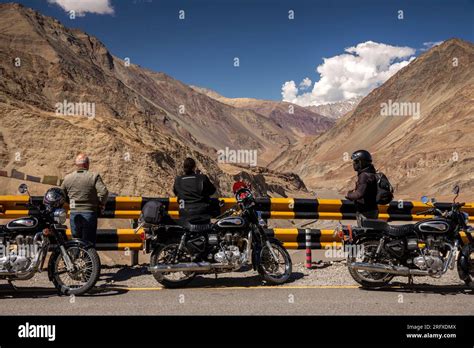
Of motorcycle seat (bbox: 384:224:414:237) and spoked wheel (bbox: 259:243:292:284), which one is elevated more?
motorcycle seat (bbox: 384:224:414:237)

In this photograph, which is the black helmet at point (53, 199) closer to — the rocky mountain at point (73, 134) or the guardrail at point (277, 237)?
the guardrail at point (277, 237)

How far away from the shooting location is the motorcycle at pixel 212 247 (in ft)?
24.6

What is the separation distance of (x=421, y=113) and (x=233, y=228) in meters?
99.1

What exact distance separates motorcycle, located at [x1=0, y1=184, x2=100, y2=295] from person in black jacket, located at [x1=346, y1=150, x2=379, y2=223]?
406 cm

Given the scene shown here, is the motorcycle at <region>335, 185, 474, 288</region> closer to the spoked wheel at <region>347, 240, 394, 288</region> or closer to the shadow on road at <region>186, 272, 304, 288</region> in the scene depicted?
the spoked wheel at <region>347, 240, 394, 288</region>

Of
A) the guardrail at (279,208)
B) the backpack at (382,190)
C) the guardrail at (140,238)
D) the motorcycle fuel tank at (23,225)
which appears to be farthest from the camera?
the guardrail at (279,208)

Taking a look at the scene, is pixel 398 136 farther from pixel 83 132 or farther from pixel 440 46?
pixel 83 132

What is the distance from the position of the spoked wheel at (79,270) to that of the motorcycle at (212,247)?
806 millimetres

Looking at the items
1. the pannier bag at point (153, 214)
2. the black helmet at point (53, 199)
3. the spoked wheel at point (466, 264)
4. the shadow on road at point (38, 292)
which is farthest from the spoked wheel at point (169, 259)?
the spoked wheel at point (466, 264)

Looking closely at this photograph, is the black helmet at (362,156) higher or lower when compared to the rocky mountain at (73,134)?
lower

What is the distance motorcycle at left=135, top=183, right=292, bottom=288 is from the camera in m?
7.49

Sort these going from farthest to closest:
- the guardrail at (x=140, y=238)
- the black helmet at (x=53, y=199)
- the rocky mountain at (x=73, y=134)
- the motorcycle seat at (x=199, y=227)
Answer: the rocky mountain at (x=73, y=134) → the guardrail at (x=140, y=238) → the motorcycle seat at (x=199, y=227) → the black helmet at (x=53, y=199)

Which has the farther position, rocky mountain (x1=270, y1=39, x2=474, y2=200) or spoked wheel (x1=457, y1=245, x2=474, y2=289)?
rocky mountain (x1=270, y1=39, x2=474, y2=200)

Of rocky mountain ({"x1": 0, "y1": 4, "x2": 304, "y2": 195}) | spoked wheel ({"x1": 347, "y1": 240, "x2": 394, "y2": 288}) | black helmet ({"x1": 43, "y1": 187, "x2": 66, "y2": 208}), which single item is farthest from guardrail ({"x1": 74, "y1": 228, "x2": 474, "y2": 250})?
rocky mountain ({"x1": 0, "y1": 4, "x2": 304, "y2": 195})
